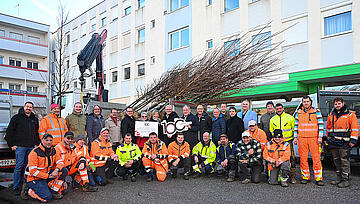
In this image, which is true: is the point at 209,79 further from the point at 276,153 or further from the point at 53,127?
the point at 53,127

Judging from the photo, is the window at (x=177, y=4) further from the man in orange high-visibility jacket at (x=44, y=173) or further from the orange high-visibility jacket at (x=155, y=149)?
the man in orange high-visibility jacket at (x=44, y=173)

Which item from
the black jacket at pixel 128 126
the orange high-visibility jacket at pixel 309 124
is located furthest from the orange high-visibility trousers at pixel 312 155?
the black jacket at pixel 128 126

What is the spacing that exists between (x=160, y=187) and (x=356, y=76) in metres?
9.33

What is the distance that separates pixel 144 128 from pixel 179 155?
3.75ft

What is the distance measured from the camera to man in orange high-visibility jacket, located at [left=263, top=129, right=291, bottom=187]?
6227mm

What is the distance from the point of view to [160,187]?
6219mm

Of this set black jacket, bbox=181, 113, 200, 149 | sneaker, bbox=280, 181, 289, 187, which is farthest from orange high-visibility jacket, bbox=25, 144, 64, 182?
sneaker, bbox=280, 181, 289, 187

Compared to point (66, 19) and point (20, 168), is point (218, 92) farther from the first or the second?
point (66, 19)

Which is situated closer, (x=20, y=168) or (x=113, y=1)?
(x=20, y=168)

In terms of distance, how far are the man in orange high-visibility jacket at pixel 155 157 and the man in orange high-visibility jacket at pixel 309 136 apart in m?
2.99

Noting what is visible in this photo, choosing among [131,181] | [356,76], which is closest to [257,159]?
[131,181]

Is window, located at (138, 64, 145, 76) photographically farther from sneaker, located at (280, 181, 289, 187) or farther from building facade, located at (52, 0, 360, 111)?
sneaker, located at (280, 181, 289, 187)

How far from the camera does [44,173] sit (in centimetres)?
531

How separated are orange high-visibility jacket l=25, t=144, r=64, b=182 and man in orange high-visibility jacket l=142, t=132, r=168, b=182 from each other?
6.97ft
